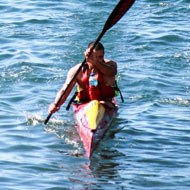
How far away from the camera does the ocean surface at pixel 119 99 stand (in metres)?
8.21

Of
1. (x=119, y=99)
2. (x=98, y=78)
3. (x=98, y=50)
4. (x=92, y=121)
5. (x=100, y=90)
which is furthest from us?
(x=119, y=99)

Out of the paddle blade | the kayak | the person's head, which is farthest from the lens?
the person's head

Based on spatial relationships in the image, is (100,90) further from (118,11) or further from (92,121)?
(118,11)

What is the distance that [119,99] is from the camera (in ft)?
38.0

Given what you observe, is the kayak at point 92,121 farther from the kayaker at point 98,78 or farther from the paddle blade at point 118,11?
the paddle blade at point 118,11

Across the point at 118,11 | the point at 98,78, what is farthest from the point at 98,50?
the point at 118,11

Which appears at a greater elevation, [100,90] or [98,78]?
[98,78]

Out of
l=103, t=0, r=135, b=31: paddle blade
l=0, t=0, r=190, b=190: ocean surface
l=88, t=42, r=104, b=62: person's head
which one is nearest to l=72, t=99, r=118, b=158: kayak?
l=0, t=0, r=190, b=190: ocean surface

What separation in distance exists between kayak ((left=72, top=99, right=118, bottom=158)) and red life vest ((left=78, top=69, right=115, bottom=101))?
15 centimetres

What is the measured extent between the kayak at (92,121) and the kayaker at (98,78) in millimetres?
178

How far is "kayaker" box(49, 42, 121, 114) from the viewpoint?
9.57 meters

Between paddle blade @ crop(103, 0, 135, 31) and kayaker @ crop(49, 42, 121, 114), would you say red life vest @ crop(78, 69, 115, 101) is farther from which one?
paddle blade @ crop(103, 0, 135, 31)

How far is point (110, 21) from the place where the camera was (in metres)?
9.32

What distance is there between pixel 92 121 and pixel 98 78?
0.92 m
